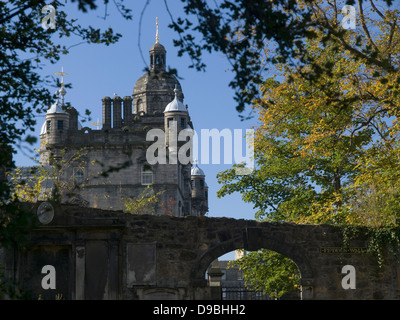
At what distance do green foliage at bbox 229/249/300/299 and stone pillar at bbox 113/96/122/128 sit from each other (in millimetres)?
38738

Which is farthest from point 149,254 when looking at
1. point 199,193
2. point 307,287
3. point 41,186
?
point 199,193

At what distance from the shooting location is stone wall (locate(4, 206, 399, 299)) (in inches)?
800

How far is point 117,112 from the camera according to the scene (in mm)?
68250

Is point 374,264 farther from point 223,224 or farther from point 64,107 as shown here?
point 64,107

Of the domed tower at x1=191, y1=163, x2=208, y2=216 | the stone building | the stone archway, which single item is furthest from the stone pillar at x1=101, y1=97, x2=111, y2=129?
the stone archway

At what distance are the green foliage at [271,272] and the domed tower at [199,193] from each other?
53.2 meters

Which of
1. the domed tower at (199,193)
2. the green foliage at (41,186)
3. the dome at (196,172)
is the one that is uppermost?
the dome at (196,172)

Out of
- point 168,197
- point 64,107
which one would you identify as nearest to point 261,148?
point 64,107

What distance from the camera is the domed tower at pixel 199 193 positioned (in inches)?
3342

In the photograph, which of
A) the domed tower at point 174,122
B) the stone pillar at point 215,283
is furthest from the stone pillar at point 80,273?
the domed tower at point 174,122

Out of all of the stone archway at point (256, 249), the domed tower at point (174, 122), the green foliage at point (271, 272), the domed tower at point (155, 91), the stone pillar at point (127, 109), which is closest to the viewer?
the stone archway at point (256, 249)

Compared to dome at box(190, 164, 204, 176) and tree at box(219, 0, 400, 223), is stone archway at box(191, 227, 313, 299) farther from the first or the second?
dome at box(190, 164, 204, 176)

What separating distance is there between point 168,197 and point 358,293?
42813mm

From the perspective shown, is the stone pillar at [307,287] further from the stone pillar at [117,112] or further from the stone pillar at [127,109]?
the stone pillar at [127,109]
